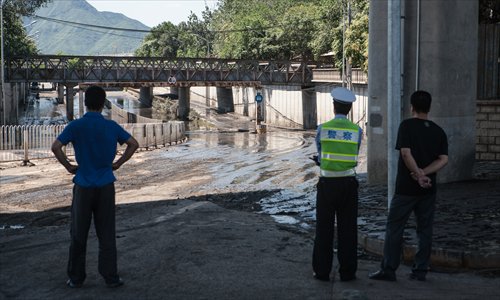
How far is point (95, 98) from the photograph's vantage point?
6430 millimetres

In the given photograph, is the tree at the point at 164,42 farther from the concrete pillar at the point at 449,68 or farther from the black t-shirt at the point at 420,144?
the black t-shirt at the point at 420,144

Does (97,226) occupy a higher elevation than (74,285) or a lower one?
higher

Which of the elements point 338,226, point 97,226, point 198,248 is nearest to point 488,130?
point 198,248

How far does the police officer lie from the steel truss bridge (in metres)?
47.5

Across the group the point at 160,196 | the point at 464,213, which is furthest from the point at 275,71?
the point at 464,213

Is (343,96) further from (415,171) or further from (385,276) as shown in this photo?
(385,276)

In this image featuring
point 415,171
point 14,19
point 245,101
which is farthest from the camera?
point 245,101

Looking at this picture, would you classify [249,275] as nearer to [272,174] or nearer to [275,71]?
[272,174]

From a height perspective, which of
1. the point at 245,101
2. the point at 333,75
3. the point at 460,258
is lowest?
the point at 460,258

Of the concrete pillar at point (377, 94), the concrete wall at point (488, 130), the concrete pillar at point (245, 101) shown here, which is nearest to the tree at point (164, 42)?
the concrete pillar at point (245, 101)

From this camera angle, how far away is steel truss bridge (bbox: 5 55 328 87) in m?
53.8

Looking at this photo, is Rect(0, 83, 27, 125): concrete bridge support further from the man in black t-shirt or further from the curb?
the man in black t-shirt

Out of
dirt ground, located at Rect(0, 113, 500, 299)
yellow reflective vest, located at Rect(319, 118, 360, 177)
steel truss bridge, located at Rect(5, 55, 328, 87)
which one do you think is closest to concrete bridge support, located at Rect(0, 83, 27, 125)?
steel truss bridge, located at Rect(5, 55, 328, 87)

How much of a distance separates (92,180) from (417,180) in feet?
10.1
